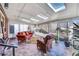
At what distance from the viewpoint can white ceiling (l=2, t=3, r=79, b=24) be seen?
112 inches

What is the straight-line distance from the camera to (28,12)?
A: 9.48 feet

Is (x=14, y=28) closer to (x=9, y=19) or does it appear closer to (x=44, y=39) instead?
(x=9, y=19)

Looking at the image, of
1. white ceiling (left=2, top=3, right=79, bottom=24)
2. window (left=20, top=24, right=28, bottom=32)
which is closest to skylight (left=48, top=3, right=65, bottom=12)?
white ceiling (left=2, top=3, right=79, bottom=24)

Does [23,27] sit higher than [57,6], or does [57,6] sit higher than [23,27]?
[57,6]

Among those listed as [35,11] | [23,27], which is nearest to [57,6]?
[35,11]

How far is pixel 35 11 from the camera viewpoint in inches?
114

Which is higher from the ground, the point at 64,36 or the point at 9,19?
the point at 9,19

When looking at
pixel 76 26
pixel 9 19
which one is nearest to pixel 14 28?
pixel 9 19

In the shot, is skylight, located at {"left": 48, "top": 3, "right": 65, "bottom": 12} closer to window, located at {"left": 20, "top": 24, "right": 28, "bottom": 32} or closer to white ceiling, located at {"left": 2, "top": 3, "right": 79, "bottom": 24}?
white ceiling, located at {"left": 2, "top": 3, "right": 79, "bottom": 24}

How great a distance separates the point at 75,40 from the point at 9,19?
51.5 inches

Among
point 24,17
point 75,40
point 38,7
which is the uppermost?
point 38,7

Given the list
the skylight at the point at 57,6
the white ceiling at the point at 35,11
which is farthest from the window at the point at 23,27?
the skylight at the point at 57,6

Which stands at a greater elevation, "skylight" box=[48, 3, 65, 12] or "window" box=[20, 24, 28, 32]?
"skylight" box=[48, 3, 65, 12]

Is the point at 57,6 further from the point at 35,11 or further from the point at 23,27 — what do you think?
the point at 23,27
